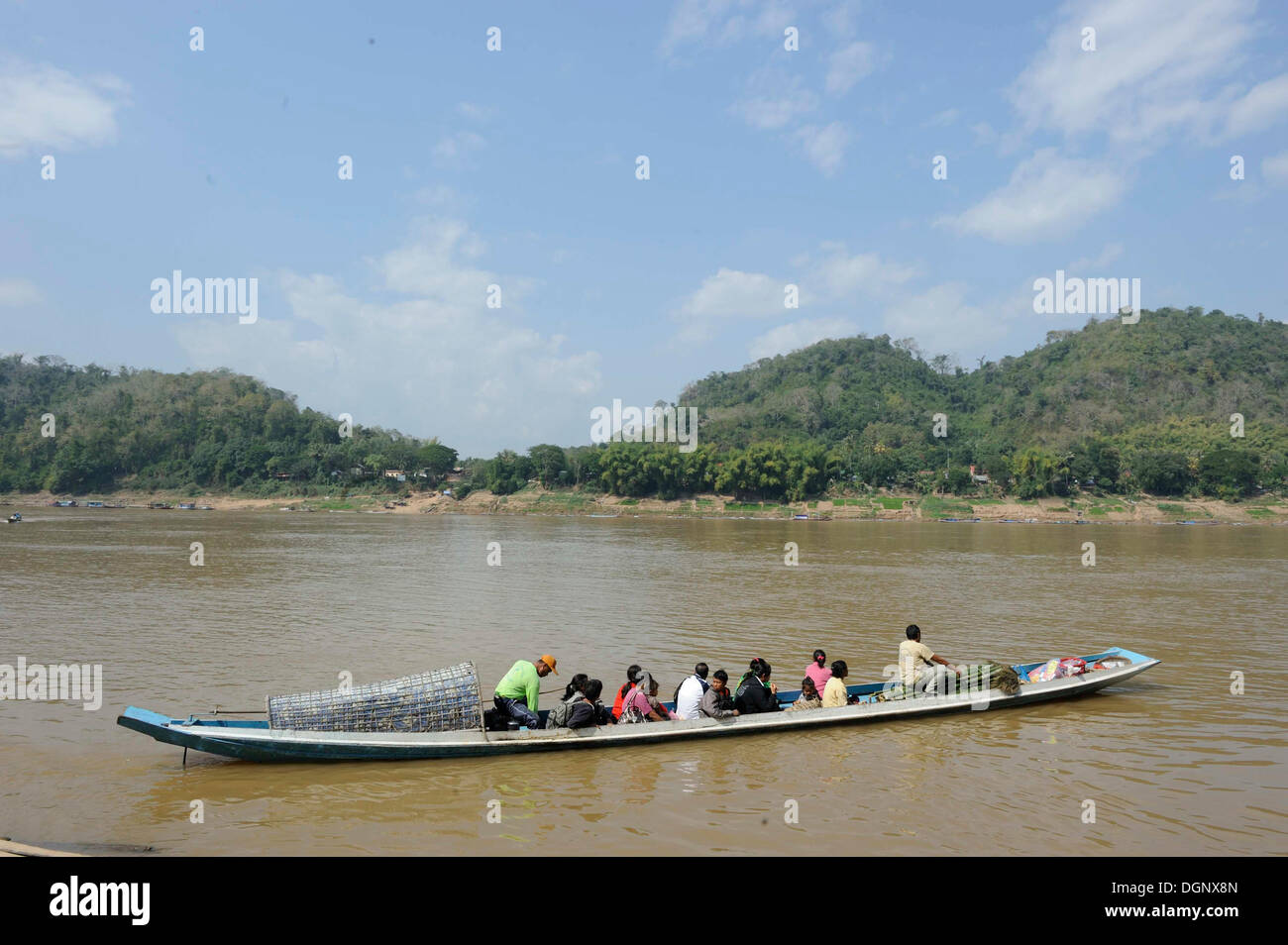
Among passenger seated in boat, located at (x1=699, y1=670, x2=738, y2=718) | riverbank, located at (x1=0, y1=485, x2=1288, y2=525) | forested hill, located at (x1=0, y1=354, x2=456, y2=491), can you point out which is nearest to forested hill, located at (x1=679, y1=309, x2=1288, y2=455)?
riverbank, located at (x1=0, y1=485, x2=1288, y2=525)

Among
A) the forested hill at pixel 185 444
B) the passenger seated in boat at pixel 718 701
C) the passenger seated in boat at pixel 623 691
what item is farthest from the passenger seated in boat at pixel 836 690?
the forested hill at pixel 185 444

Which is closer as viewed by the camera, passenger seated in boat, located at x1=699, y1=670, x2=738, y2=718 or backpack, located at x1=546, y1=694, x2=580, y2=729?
backpack, located at x1=546, y1=694, x2=580, y2=729

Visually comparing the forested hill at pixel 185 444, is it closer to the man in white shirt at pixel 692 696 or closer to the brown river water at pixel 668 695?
the brown river water at pixel 668 695

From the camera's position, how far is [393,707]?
838cm

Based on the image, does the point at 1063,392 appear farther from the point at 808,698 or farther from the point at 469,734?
the point at 469,734

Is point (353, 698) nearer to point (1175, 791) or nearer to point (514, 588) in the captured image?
point (1175, 791)

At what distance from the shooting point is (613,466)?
86.2 meters

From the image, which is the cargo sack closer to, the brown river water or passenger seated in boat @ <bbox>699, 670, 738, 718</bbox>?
the brown river water

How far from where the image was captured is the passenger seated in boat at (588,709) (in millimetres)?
8664

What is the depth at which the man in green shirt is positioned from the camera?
8.78 metres

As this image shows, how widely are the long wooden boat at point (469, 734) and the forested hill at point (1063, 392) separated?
83518mm

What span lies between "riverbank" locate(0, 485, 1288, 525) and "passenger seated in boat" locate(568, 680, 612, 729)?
69180 millimetres

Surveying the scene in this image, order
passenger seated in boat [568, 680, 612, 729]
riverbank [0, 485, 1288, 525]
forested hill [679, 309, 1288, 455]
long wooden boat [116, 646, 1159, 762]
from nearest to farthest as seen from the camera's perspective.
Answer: long wooden boat [116, 646, 1159, 762] → passenger seated in boat [568, 680, 612, 729] → riverbank [0, 485, 1288, 525] → forested hill [679, 309, 1288, 455]

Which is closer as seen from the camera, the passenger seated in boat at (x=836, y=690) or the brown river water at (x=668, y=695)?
the brown river water at (x=668, y=695)
